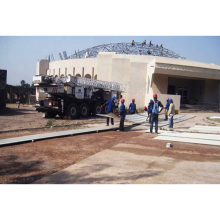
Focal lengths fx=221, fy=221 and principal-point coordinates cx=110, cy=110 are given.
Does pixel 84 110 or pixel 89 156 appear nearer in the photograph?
pixel 89 156

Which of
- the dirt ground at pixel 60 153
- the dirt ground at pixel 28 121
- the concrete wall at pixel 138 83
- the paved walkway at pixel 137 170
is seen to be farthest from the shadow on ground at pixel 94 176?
the concrete wall at pixel 138 83

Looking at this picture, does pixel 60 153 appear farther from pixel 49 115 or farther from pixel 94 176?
pixel 49 115

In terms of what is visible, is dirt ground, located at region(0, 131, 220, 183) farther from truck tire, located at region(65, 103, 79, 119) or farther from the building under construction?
the building under construction

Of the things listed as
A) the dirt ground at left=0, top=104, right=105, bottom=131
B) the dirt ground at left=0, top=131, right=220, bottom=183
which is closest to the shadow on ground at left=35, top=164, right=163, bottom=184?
the dirt ground at left=0, top=131, right=220, bottom=183

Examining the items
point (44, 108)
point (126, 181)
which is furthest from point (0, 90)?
point (126, 181)

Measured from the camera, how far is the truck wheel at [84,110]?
53.1 ft

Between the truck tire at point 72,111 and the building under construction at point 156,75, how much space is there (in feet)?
26.7

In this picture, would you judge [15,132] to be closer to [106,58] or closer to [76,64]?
[106,58]

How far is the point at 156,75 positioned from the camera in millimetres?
22047

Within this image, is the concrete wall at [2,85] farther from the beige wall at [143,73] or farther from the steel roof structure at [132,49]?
the steel roof structure at [132,49]

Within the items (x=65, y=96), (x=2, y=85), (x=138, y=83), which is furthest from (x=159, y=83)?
(x=2, y=85)

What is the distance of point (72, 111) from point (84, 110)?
1.23m

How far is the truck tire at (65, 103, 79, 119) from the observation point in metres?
15.2

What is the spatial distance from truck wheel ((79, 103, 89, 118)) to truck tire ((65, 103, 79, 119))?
40 cm
